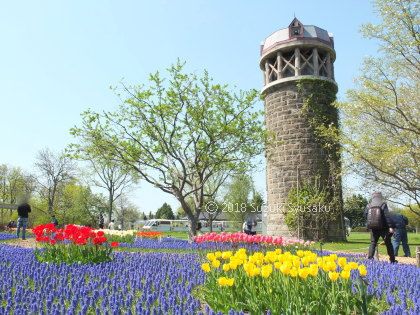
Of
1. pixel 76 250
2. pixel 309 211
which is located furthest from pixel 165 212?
pixel 76 250

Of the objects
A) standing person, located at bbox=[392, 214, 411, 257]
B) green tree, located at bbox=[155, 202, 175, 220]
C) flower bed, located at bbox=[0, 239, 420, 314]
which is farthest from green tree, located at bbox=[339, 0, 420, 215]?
green tree, located at bbox=[155, 202, 175, 220]

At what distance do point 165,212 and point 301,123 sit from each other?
85349 millimetres

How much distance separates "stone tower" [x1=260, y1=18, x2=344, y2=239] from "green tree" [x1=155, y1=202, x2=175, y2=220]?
272 feet

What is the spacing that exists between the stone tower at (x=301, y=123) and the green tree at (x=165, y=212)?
83.0 metres

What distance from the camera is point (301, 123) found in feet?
74.0

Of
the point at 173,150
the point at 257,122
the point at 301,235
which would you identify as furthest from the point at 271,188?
the point at 173,150

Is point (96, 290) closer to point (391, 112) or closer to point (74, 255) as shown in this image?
point (74, 255)

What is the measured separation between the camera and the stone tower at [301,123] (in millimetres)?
22266

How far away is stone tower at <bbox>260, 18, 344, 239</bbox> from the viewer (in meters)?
22.3

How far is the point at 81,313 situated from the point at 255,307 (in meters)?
1.81

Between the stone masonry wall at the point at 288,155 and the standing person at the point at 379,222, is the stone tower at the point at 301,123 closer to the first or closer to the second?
the stone masonry wall at the point at 288,155

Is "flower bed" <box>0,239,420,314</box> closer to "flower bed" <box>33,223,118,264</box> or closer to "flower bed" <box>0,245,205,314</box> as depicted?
"flower bed" <box>0,245,205,314</box>

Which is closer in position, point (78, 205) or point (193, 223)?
point (193, 223)

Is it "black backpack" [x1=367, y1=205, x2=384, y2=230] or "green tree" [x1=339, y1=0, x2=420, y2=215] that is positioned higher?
"green tree" [x1=339, y1=0, x2=420, y2=215]
